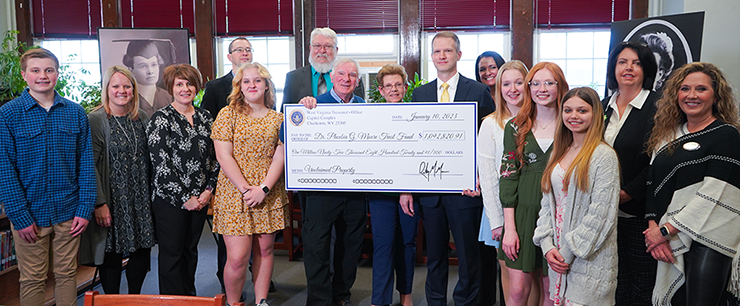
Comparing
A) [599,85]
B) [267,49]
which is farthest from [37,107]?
[599,85]

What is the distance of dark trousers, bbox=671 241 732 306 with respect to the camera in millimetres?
1854

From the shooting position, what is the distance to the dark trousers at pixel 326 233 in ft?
8.48

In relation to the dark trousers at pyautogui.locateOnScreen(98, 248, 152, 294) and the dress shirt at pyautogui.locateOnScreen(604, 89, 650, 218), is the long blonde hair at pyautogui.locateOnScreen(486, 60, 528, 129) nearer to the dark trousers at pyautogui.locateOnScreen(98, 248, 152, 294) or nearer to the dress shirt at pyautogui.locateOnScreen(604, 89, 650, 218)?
the dress shirt at pyautogui.locateOnScreen(604, 89, 650, 218)

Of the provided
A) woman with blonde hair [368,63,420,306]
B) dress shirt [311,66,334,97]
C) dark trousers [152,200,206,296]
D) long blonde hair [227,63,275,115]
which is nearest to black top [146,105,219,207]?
dark trousers [152,200,206,296]

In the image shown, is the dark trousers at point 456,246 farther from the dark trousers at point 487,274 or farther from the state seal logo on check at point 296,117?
the state seal logo on check at point 296,117

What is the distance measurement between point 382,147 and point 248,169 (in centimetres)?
73

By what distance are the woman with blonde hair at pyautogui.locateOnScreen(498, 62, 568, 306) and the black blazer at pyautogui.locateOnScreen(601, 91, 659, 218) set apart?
35 cm

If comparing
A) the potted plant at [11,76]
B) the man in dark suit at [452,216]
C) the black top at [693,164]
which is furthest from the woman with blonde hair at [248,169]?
the potted plant at [11,76]

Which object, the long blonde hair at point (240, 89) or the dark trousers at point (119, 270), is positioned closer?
the long blonde hair at point (240, 89)

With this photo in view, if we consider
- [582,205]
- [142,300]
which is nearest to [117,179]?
[142,300]

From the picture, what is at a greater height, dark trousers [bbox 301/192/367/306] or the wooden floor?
dark trousers [bbox 301/192/367/306]

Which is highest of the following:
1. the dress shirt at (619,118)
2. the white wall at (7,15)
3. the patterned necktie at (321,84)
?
the white wall at (7,15)

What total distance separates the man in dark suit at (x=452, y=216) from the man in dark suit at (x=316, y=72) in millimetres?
789

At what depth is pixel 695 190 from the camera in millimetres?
1863
